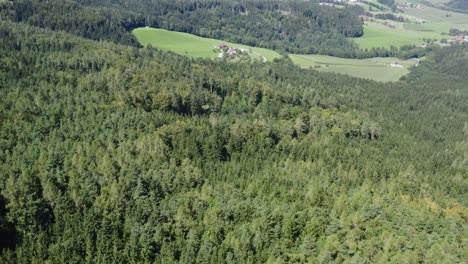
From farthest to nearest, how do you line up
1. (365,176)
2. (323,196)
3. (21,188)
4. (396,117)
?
(396,117) → (365,176) → (323,196) → (21,188)

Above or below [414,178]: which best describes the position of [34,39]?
above

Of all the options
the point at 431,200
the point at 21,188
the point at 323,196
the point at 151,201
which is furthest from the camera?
the point at 431,200

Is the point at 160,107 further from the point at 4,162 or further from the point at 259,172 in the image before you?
the point at 4,162

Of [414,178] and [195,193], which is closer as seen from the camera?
[195,193]

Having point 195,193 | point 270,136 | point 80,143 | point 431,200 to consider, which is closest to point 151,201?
point 195,193

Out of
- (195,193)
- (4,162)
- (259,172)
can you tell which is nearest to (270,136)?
(259,172)

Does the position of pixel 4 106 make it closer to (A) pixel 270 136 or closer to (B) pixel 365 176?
Answer: (A) pixel 270 136
